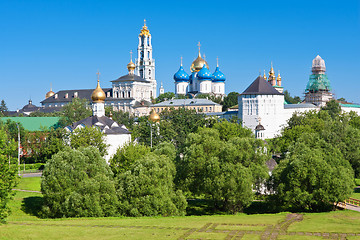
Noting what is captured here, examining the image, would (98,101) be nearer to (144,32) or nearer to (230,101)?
(230,101)

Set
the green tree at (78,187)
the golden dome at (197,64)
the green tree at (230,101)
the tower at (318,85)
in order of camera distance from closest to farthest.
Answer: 1. the green tree at (78,187)
2. the tower at (318,85)
3. the green tree at (230,101)
4. the golden dome at (197,64)

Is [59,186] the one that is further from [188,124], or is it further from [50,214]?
[188,124]

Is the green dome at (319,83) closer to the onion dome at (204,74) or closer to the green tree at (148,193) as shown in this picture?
the onion dome at (204,74)

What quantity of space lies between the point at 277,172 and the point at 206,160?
5070mm

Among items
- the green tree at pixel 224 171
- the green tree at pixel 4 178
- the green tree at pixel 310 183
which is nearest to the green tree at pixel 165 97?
the green tree at pixel 224 171

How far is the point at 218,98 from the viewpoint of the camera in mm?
116125

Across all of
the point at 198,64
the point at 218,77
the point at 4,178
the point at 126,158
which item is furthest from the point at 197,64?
the point at 4,178

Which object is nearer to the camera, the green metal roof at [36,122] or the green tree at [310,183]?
the green tree at [310,183]

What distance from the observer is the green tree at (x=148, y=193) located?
29.2m

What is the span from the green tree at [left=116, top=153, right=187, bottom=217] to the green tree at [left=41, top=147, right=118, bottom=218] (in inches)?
29.9

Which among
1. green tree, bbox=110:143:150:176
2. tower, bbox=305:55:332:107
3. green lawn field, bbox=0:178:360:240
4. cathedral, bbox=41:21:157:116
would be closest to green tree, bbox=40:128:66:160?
green tree, bbox=110:143:150:176

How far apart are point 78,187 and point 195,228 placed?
32.0 feet

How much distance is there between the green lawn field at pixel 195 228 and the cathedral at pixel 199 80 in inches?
3745

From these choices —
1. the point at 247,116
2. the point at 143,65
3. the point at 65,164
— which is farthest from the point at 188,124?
the point at 143,65
